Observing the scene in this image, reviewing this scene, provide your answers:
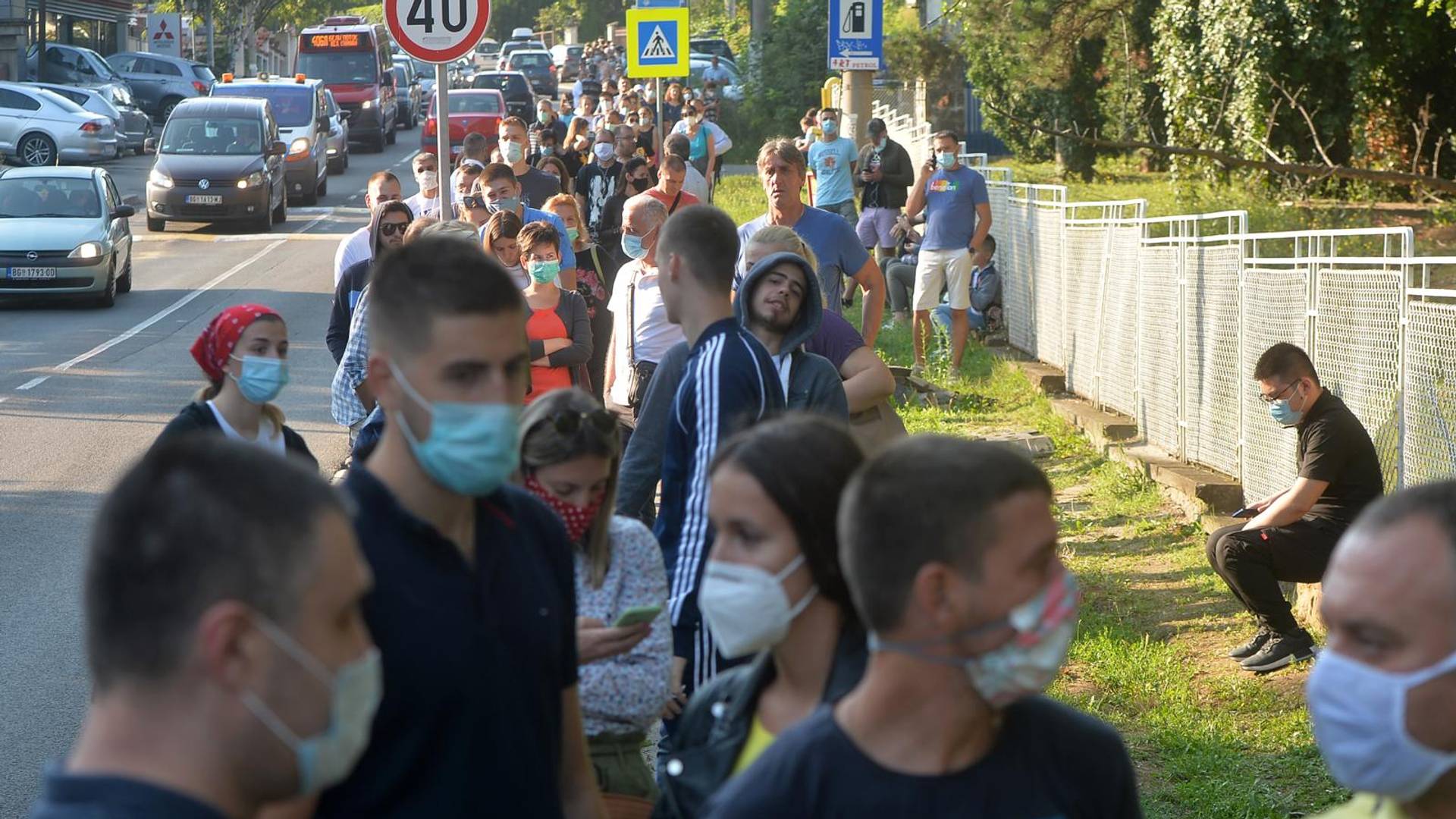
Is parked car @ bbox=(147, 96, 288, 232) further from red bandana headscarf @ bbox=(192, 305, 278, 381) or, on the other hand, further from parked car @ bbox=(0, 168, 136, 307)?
red bandana headscarf @ bbox=(192, 305, 278, 381)

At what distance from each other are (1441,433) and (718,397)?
4039mm

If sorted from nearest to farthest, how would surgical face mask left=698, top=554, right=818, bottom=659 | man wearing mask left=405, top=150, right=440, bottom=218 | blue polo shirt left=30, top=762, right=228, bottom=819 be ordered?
blue polo shirt left=30, top=762, right=228, bottom=819 → surgical face mask left=698, top=554, right=818, bottom=659 → man wearing mask left=405, top=150, right=440, bottom=218

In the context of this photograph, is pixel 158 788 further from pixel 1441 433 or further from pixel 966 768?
pixel 1441 433

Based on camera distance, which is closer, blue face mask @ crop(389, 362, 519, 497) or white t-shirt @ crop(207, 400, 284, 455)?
blue face mask @ crop(389, 362, 519, 497)

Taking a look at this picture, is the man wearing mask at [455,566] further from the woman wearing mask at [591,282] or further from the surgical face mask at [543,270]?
the woman wearing mask at [591,282]

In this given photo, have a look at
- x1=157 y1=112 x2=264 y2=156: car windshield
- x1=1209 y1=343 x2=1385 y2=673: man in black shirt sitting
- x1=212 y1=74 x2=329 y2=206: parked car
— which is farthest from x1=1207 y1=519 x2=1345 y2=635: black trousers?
x1=212 y1=74 x2=329 y2=206: parked car

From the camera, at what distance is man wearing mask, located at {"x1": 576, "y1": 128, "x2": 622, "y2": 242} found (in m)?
15.6

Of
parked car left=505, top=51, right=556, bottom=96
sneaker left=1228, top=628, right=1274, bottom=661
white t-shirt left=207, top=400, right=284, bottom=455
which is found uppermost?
parked car left=505, top=51, right=556, bottom=96

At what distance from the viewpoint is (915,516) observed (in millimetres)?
2502

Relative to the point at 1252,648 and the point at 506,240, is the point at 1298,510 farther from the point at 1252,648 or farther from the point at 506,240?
the point at 506,240

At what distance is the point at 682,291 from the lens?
15.8ft

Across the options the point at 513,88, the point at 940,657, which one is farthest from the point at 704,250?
the point at 513,88

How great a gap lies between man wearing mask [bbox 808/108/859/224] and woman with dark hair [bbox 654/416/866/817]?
49.3 ft

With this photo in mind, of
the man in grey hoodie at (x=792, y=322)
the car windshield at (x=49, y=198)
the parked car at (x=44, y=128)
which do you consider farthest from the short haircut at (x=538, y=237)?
Result: the parked car at (x=44, y=128)
